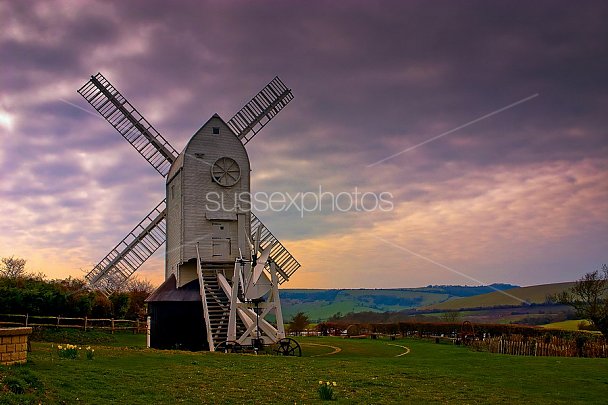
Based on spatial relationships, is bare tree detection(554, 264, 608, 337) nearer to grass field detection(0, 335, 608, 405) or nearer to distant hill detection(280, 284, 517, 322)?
grass field detection(0, 335, 608, 405)

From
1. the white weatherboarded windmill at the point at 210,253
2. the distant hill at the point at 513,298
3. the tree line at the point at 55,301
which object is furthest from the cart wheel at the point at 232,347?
the distant hill at the point at 513,298

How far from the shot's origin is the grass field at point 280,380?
13.6 metres

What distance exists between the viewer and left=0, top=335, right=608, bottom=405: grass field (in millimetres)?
13586

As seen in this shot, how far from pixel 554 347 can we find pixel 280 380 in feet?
69.7

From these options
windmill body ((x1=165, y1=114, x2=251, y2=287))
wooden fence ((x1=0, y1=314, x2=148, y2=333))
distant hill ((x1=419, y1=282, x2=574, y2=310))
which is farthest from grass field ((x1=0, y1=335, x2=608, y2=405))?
distant hill ((x1=419, y1=282, x2=574, y2=310))

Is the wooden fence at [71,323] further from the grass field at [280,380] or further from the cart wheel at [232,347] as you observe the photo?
the grass field at [280,380]

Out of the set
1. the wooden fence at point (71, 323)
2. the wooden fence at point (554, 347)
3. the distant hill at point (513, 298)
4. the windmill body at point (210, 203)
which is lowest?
the wooden fence at point (554, 347)

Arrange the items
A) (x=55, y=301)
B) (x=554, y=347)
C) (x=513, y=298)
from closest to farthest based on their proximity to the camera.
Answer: (x=554, y=347), (x=55, y=301), (x=513, y=298)

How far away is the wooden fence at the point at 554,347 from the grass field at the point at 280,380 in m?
9.23

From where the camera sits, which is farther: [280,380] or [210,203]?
[210,203]

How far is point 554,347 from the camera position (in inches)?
1262

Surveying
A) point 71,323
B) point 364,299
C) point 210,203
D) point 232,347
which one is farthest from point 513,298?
point 232,347

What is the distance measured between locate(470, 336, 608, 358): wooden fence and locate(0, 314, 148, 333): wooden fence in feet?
87.9

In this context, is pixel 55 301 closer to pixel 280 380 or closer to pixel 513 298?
pixel 280 380
